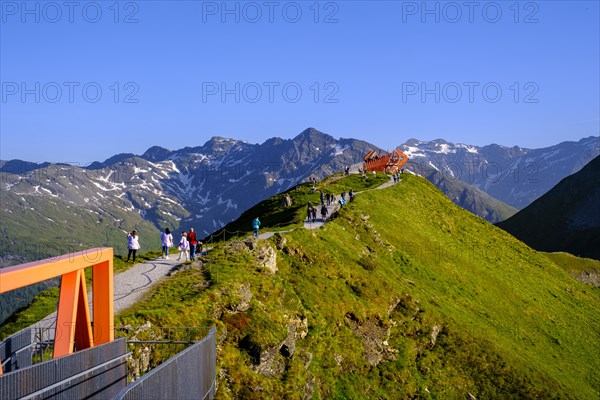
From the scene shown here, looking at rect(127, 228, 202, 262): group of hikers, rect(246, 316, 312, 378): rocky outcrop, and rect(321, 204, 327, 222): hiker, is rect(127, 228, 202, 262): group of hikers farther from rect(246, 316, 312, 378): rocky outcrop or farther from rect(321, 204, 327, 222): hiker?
rect(321, 204, 327, 222): hiker

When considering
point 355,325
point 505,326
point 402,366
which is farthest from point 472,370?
point 505,326

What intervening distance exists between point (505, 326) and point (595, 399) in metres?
9.40

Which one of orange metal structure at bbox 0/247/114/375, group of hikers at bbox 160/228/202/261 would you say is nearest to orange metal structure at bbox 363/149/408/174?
group of hikers at bbox 160/228/202/261

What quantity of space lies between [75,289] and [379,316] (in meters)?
29.6

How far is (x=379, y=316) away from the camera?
43.5 meters

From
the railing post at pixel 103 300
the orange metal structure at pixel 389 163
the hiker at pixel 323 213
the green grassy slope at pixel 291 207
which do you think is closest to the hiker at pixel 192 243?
the green grassy slope at pixel 291 207

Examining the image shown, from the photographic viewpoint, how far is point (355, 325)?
41125 millimetres

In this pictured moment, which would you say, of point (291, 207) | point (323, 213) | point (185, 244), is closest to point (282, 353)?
point (185, 244)

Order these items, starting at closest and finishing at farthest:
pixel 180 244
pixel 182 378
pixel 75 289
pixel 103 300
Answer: pixel 75 289 < pixel 182 378 < pixel 103 300 < pixel 180 244

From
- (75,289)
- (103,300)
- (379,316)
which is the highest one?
(75,289)

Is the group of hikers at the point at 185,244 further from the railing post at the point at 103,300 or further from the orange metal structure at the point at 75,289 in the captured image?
the orange metal structure at the point at 75,289

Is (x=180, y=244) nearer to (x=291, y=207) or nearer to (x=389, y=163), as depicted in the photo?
(x=291, y=207)

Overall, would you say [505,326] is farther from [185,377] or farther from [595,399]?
[185,377]

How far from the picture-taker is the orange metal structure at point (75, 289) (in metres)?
13.9
